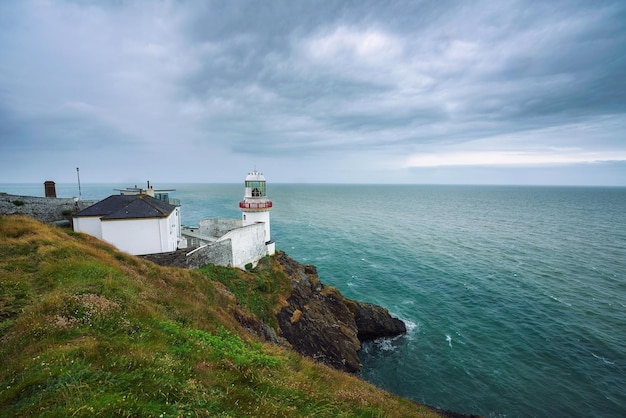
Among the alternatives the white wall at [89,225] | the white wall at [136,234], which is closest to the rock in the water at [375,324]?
the white wall at [136,234]

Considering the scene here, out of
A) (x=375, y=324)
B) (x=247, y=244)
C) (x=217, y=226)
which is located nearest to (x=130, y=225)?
(x=247, y=244)

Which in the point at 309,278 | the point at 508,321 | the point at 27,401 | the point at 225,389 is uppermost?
the point at 27,401

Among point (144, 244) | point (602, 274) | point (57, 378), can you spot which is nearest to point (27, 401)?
point (57, 378)

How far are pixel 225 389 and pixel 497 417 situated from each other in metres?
22.0

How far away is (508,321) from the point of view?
29.4 metres

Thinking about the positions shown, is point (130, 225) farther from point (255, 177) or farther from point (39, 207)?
point (255, 177)

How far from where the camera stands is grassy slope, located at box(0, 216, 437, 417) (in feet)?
18.3

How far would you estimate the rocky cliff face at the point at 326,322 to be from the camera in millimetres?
24531

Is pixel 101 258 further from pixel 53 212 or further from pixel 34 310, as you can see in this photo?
pixel 53 212

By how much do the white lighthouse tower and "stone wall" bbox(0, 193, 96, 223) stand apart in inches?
653

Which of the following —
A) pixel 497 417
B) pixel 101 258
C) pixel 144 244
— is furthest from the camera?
pixel 144 244

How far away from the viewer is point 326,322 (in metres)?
27.2

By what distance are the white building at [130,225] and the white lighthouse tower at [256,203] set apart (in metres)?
9.66

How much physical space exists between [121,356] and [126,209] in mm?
20702
